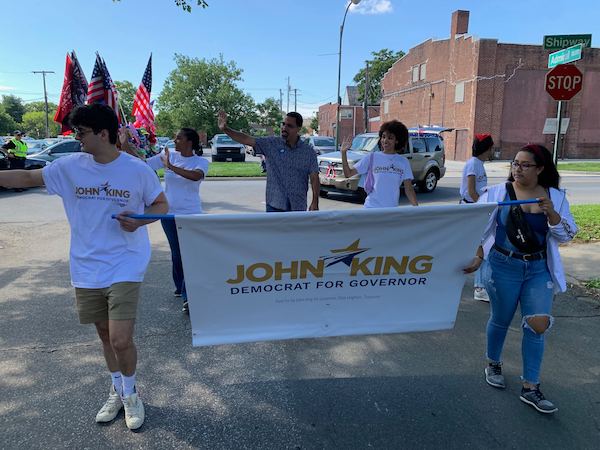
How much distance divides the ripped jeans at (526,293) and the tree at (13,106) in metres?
124

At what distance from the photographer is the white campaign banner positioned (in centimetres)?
284

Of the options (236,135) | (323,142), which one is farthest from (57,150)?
(236,135)

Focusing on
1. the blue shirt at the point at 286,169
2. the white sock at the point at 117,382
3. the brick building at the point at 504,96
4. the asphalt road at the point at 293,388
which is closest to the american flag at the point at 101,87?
the blue shirt at the point at 286,169

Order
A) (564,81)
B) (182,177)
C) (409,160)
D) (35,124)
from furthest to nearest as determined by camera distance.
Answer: (35,124) < (409,160) < (564,81) < (182,177)

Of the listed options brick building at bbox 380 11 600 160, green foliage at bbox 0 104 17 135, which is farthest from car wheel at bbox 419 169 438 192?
green foliage at bbox 0 104 17 135

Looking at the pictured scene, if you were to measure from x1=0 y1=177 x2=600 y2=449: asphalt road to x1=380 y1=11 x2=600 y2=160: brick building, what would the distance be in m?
31.7

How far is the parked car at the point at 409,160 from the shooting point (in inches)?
501

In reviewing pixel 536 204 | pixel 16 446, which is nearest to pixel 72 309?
pixel 16 446

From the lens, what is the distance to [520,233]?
3.05 metres

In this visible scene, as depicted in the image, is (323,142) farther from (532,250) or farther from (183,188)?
(532,250)

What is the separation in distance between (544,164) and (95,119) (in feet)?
9.22

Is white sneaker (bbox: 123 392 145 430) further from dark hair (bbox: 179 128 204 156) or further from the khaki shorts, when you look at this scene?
dark hair (bbox: 179 128 204 156)

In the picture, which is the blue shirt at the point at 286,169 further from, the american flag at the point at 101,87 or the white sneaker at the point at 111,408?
the american flag at the point at 101,87

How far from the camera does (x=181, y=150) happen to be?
4.69 metres
